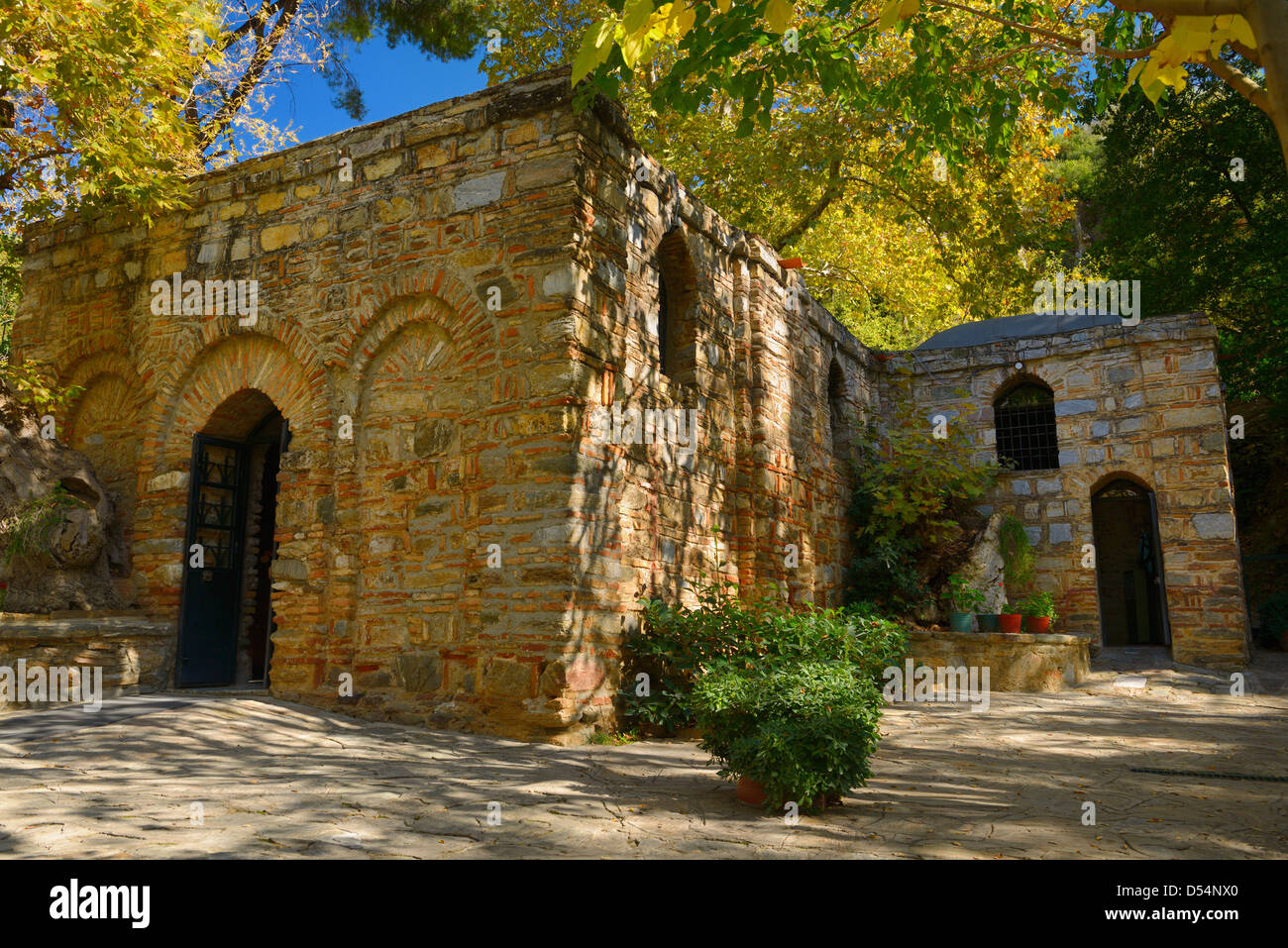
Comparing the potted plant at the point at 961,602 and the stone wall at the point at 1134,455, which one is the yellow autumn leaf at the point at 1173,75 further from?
the stone wall at the point at 1134,455

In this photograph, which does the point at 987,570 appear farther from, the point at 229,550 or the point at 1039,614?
the point at 229,550

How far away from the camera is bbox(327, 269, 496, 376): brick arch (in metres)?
6.83

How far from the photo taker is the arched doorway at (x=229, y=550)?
802 centimetres

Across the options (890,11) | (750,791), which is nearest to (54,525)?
(750,791)

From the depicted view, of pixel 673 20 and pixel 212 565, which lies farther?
pixel 212 565

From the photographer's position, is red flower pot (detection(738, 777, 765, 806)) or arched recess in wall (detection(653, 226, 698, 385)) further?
arched recess in wall (detection(653, 226, 698, 385))

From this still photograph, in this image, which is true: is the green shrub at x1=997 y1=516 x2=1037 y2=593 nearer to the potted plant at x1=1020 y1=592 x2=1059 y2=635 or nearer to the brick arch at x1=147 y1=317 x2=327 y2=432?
the potted plant at x1=1020 y1=592 x2=1059 y2=635

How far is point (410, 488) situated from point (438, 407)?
67cm

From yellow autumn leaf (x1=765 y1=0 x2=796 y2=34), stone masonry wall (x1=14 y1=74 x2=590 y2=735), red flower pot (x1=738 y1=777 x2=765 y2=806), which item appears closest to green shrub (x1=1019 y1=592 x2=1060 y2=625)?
stone masonry wall (x1=14 y1=74 x2=590 y2=735)

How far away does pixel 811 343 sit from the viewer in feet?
35.4

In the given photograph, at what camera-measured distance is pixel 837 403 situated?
11820 millimetres

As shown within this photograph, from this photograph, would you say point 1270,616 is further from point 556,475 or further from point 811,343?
point 556,475

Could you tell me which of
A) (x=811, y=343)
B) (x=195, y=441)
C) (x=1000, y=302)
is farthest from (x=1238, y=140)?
(x=195, y=441)

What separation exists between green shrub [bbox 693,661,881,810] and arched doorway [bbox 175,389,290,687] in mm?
4976
